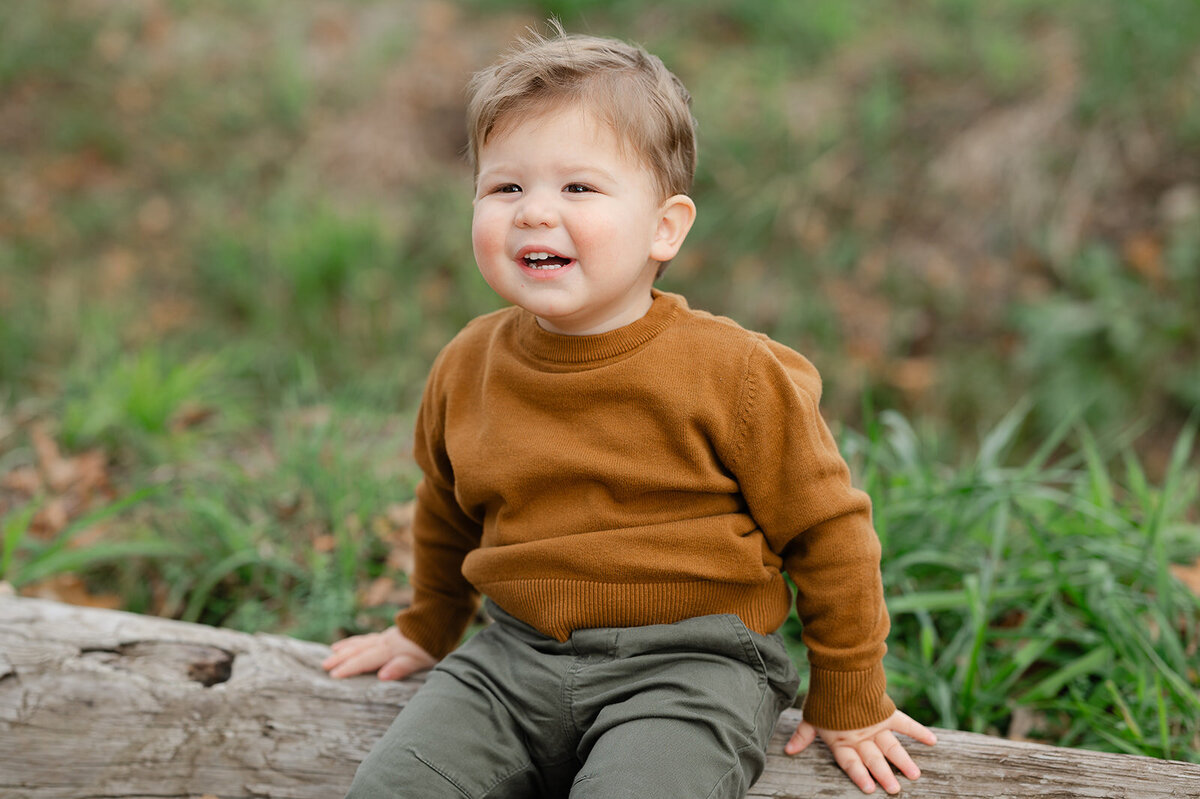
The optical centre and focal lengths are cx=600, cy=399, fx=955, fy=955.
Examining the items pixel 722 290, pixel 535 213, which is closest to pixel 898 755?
pixel 535 213

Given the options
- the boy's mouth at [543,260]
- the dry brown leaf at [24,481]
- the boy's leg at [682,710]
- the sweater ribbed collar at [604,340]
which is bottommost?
the dry brown leaf at [24,481]

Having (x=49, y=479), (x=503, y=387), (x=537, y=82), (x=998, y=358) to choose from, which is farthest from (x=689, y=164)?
(x=998, y=358)

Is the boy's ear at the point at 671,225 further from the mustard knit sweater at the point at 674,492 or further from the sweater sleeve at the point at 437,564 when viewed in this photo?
the sweater sleeve at the point at 437,564

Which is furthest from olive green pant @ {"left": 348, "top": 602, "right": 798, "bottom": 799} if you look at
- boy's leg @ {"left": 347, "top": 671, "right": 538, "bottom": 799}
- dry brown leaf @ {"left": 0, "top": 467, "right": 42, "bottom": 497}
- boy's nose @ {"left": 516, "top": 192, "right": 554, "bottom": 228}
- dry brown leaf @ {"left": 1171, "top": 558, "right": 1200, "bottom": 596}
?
dry brown leaf @ {"left": 0, "top": 467, "right": 42, "bottom": 497}

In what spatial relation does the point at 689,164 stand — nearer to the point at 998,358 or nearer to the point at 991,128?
the point at 998,358

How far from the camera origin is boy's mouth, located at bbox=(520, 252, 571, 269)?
154 centimetres

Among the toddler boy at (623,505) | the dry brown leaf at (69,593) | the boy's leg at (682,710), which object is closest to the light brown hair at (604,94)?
the toddler boy at (623,505)

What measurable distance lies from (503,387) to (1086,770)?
122cm

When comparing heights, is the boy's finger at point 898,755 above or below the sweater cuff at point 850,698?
below

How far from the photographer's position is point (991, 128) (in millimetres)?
4859

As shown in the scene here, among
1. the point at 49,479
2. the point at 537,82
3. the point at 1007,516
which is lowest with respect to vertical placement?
the point at 49,479

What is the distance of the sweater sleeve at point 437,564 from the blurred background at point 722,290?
1.68ft

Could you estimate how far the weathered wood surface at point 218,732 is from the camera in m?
1.68

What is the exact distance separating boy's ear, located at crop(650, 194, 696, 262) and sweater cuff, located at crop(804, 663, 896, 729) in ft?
2.57
